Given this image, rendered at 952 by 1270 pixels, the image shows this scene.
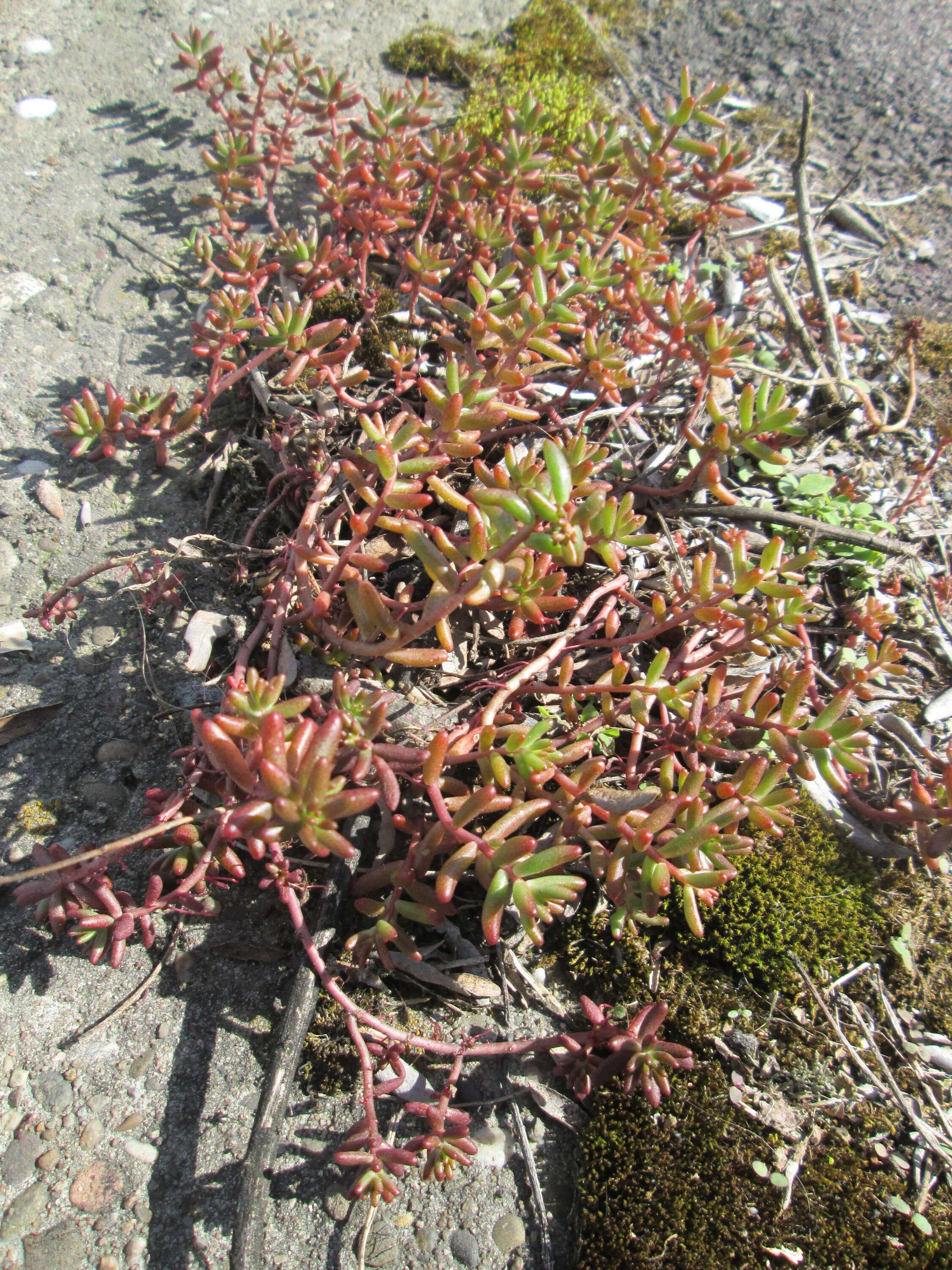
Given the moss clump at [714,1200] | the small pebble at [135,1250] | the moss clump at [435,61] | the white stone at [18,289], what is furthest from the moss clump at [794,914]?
the moss clump at [435,61]

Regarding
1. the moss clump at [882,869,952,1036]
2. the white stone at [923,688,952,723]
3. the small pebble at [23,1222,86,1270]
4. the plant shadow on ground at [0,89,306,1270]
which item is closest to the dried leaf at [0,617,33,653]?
the plant shadow on ground at [0,89,306,1270]

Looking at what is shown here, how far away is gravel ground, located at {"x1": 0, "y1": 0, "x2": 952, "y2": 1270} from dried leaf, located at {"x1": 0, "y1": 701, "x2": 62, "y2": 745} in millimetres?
34

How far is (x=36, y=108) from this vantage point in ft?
14.0

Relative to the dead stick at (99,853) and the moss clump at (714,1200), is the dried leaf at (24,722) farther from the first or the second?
the moss clump at (714,1200)

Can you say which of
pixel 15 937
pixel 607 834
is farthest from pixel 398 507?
pixel 15 937

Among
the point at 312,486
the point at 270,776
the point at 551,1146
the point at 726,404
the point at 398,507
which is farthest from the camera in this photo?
the point at 726,404

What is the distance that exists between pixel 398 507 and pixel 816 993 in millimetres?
1944

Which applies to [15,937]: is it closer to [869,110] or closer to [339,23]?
[339,23]

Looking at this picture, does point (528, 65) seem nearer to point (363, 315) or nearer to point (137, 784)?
point (363, 315)

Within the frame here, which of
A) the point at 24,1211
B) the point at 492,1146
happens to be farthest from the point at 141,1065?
the point at 492,1146

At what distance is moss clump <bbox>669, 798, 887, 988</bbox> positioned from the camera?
2.43 metres

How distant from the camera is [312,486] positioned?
2.99 m

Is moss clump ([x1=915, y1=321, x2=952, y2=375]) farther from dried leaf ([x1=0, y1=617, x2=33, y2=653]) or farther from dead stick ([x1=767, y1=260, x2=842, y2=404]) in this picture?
dried leaf ([x1=0, y1=617, x2=33, y2=653])

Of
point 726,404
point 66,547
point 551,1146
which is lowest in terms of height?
point 551,1146
